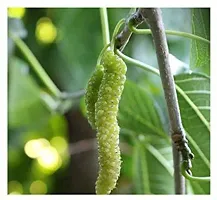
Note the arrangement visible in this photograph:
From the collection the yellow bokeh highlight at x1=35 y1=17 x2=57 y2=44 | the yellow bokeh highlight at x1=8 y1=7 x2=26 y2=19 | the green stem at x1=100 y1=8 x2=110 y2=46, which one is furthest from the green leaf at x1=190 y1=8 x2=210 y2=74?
the yellow bokeh highlight at x1=35 y1=17 x2=57 y2=44

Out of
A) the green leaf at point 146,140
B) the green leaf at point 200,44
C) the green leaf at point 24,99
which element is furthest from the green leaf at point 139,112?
the green leaf at point 24,99

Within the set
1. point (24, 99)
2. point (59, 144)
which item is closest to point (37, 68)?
point (24, 99)

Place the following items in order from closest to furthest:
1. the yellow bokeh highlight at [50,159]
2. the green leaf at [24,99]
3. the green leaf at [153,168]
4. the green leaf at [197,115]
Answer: the green leaf at [197,115] < the green leaf at [153,168] < the green leaf at [24,99] < the yellow bokeh highlight at [50,159]

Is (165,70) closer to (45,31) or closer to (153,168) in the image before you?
(153,168)

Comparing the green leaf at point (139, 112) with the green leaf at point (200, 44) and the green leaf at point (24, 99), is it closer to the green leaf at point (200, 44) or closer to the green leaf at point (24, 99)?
the green leaf at point (200, 44)

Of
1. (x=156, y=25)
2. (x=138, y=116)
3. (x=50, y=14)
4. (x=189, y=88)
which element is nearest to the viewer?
(x=156, y=25)

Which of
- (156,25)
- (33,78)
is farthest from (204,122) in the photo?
(33,78)
